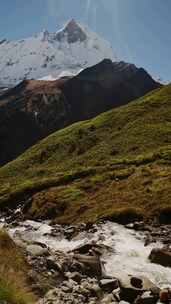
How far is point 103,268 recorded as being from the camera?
23547 mm

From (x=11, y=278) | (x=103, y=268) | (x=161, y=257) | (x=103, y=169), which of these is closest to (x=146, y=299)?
(x=103, y=268)

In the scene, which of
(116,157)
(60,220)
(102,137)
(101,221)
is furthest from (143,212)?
(102,137)

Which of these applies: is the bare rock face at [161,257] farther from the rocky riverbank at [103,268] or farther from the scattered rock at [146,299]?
the scattered rock at [146,299]

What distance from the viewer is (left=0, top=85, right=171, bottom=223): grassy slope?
158ft

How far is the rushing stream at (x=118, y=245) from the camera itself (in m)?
24.4

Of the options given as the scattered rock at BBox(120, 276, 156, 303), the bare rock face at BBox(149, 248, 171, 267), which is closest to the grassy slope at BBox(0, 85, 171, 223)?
the bare rock face at BBox(149, 248, 171, 267)

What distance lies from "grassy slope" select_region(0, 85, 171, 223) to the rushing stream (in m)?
3.72

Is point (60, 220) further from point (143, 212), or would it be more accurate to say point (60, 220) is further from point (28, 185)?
point (28, 185)

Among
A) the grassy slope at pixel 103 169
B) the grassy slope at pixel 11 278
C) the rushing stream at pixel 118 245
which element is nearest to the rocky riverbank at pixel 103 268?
the rushing stream at pixel 118 245

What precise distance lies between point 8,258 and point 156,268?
10.3 meters

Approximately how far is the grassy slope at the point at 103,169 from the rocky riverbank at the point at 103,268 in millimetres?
7689

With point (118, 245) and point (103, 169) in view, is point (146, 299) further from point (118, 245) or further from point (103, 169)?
point (103, 169)

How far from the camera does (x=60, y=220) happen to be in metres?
46.7

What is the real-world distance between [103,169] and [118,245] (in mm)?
36981
